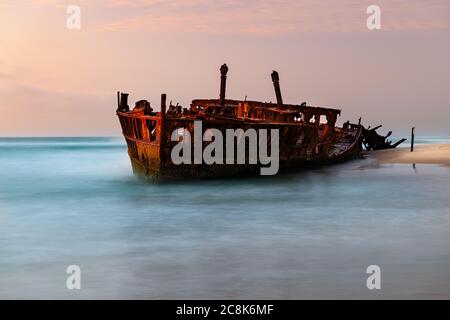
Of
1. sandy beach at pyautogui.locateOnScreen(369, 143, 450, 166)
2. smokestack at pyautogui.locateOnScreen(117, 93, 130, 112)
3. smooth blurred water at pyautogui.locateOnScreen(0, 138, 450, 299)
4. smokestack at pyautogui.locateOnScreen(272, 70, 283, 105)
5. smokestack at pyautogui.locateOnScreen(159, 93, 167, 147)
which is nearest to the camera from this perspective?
smooth blurred water at pyautogui.locateOnScreen(0, 138, 450, 299)

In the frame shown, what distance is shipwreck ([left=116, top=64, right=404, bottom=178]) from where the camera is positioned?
707 inches

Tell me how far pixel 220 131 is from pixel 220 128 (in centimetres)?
9

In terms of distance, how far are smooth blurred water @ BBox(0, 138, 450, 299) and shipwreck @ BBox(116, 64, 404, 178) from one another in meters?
0.54

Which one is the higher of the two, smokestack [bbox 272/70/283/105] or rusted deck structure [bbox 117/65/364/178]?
smokestack [bbox 272/70/283/105]

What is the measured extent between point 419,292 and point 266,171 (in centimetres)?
1374

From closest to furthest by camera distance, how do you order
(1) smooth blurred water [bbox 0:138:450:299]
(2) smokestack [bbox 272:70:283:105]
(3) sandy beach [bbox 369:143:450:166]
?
(1) smooth blurred water [bbox 0:138:450:299]
(2) smokestack [bbox 272:70:283:105]
(3) sandy beach [bbox 369:143:450:166]

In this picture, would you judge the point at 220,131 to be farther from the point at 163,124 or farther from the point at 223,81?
the point at 223,81

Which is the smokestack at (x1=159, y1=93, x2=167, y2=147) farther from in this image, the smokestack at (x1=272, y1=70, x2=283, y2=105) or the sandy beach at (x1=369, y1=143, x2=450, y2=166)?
the sandy beach at (x1=369, y1=143, x2=450, y2=166)

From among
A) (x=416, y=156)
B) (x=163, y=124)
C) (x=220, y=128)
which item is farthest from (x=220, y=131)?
(x=416, y=156)

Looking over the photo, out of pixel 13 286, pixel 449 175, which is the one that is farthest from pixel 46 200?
pixel 449 175

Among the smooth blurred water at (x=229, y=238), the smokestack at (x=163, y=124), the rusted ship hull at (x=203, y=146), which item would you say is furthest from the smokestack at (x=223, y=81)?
the smokestack at (x=163, y=124)

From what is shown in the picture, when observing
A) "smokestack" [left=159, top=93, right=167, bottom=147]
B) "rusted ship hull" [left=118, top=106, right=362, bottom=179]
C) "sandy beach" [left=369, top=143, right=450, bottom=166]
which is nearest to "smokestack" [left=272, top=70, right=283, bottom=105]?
"rusted ship hull" [left=118, top=106, right=362, bottom=179]

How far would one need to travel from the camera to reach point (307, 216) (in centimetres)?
1470

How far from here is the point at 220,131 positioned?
1841 cm
